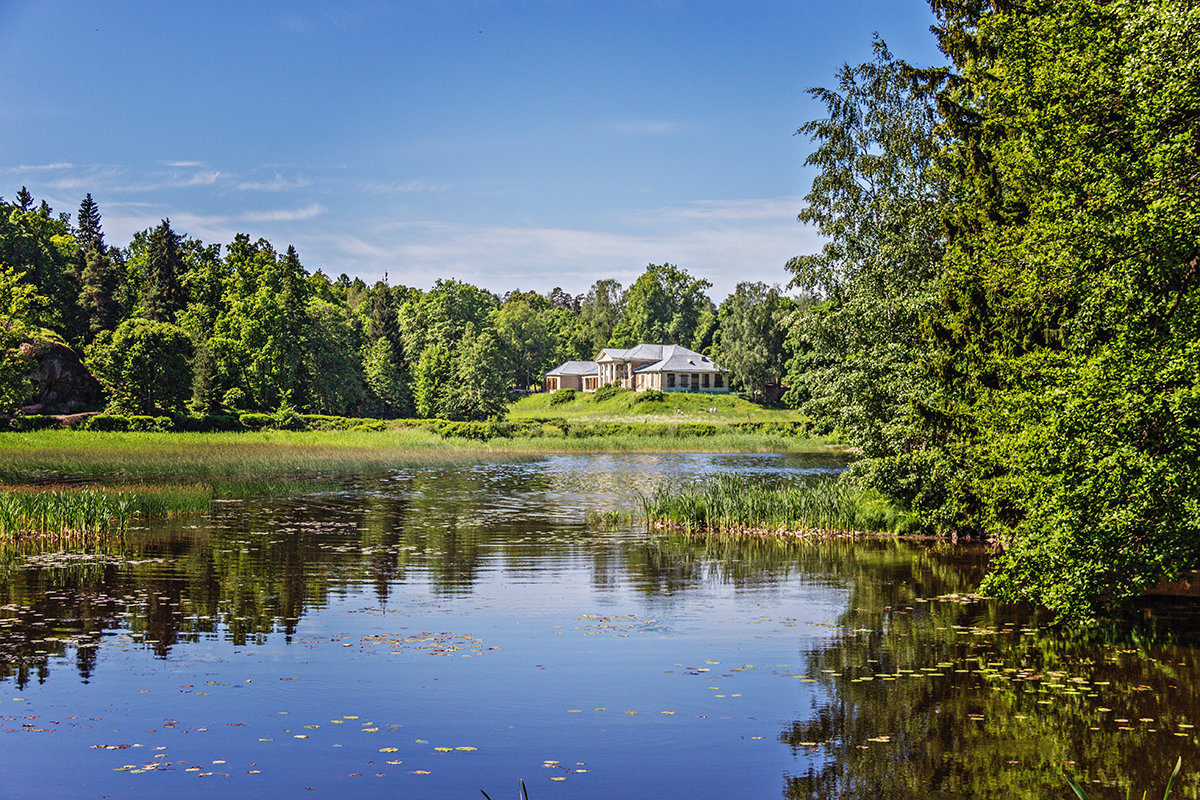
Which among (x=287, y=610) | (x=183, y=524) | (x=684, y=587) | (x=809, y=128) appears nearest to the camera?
(x=287, y=610)

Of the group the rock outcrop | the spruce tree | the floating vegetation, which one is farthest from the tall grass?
the spruce tree

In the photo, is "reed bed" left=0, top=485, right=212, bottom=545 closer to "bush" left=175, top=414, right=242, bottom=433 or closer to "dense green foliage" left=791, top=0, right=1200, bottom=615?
"dense green foliage" left=791, top=0, right=1200, bottom=615

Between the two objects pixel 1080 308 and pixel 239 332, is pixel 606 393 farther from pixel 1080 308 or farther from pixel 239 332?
pixel 1080 308

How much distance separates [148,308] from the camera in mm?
79875

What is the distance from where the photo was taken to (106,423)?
187ft

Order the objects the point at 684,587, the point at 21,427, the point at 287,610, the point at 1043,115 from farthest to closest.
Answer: the point at 21,427
the point at 684,587
the point at 287,610
the point at 1043,115

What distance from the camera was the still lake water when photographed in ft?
27.9

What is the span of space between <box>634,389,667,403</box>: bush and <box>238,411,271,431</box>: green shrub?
46.6 metres

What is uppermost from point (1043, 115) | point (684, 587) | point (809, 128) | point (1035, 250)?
point (809, 128)

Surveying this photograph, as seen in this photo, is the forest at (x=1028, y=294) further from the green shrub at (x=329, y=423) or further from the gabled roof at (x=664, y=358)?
the gabled roof at (x=664, y=358)

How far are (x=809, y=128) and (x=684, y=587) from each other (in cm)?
2043

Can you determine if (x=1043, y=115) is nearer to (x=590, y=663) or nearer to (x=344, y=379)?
(x=590, y=663)

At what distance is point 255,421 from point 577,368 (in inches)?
2812

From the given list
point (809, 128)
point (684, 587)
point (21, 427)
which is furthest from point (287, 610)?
point (21, 427)
